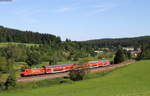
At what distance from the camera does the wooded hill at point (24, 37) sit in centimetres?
14600

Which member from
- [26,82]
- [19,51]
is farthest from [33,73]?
[19,51]

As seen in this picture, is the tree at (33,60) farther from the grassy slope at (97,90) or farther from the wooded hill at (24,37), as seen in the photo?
the wooded hill at (24,37)

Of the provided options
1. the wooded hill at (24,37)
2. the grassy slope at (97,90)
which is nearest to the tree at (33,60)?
the grassy slope at (97,90)

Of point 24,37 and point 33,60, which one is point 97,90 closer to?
point 33,60

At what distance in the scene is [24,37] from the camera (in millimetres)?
154125

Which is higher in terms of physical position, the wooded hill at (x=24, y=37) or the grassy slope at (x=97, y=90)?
the wooded hill at (x=24, y=37)

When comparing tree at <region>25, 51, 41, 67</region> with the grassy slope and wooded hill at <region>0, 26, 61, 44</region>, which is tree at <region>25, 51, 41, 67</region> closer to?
the grassy slope

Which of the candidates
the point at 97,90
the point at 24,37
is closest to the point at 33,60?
the point at 97,90

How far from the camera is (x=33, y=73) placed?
52312 millimetres

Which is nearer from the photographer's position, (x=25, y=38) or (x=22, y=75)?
(x=22, y=75)

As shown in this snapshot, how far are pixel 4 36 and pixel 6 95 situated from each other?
125 metres

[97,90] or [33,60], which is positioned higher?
[33,60]

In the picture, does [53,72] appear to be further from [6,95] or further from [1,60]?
[6,95]

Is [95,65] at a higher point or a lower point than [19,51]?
lower
